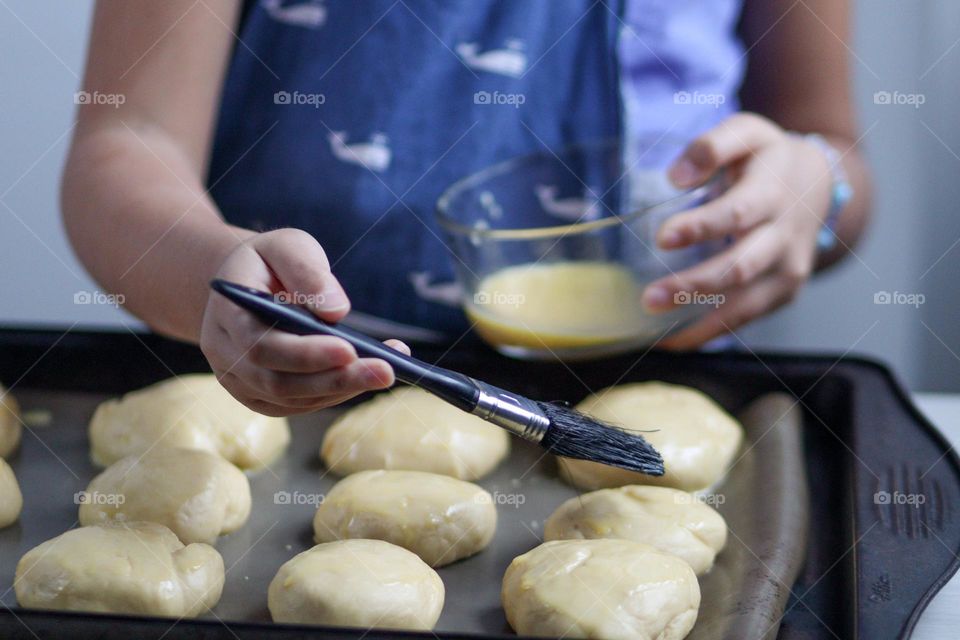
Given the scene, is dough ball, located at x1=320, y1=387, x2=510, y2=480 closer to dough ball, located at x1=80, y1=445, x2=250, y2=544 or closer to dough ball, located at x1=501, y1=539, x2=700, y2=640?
dough ball, located at x1=80, y1=445, x2=250, y2=544

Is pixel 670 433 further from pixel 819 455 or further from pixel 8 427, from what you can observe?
pixel 8 427

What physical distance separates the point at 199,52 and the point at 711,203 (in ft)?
2.15

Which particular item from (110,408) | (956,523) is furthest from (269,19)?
(956,523)

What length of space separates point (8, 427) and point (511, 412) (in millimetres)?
672

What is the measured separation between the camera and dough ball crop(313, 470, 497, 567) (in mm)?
961

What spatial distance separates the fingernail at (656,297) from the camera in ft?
3.80

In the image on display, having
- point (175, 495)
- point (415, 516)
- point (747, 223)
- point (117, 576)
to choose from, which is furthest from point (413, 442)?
point (747, 223)

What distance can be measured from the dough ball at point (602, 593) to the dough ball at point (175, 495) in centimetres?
32

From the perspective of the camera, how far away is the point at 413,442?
1.12m

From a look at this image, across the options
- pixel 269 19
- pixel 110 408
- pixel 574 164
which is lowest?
pixel 110 408

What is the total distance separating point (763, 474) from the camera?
3.56 ft

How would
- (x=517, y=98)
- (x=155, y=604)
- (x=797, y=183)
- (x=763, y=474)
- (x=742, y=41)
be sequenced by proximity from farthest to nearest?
(x=742, y=41) < (x=517, y=98) < (x=797, y=183) < (x=763, y=474) < (x=155, y=604)

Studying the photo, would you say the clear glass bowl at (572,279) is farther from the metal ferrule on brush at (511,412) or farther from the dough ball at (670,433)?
the metal ferrule on brush at (511,412)

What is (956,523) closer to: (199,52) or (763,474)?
(763,474)
